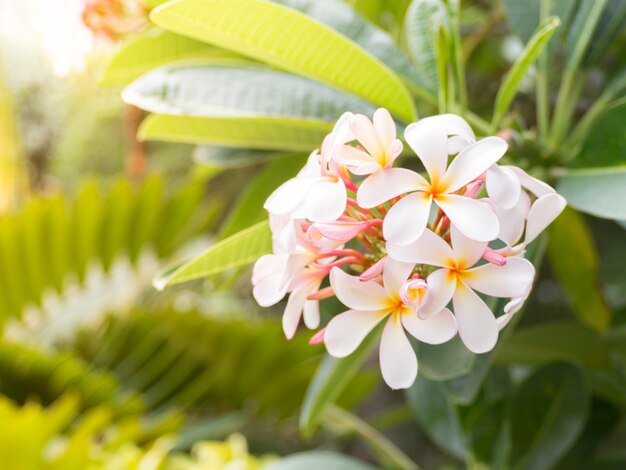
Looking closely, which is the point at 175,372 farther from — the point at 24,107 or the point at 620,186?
the point at 24,107

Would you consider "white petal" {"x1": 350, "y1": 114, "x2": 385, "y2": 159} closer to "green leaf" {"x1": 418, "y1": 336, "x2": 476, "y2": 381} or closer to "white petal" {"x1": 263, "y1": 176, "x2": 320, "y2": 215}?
"white petal" {"x1": 263, "y1": 176, "x2": 320, "y2": 215}

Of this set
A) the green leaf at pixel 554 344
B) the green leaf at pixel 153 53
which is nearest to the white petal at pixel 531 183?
the green leaf at pixel 153 53

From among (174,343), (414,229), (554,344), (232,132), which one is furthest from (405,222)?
(174,343)

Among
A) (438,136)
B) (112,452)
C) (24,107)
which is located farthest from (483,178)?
(24,107)

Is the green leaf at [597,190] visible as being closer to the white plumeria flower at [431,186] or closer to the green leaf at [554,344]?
the white plumeria flower at [431,186]

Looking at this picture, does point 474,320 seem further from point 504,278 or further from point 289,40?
point 289,40

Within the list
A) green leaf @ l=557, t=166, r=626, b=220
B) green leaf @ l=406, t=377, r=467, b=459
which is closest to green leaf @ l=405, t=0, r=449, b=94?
green leaf @ l=557, t=166, r=626, b=220
